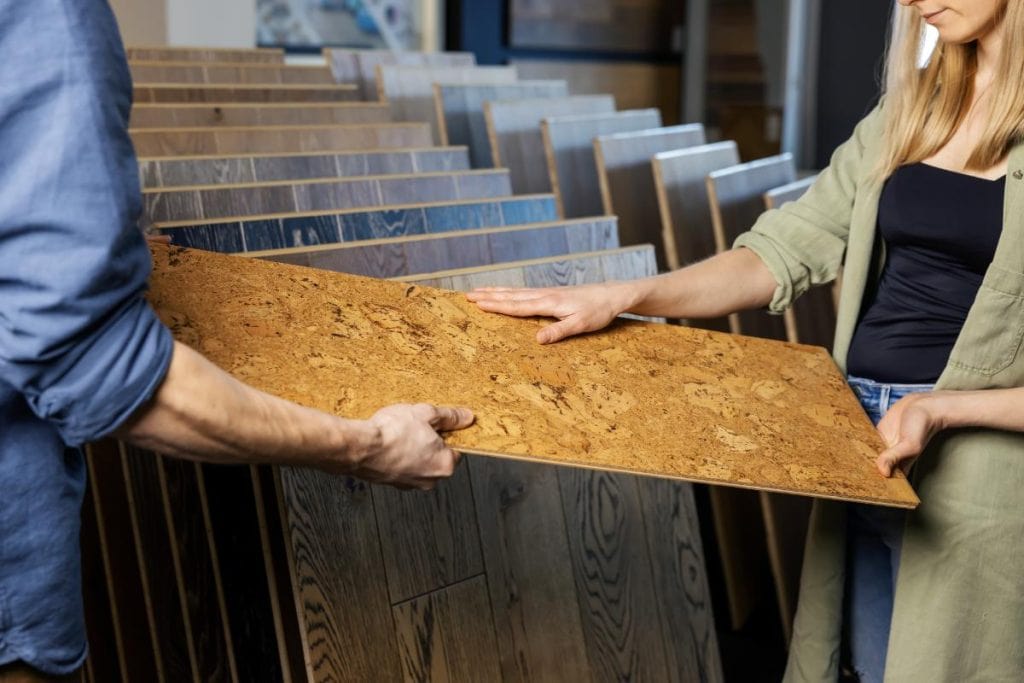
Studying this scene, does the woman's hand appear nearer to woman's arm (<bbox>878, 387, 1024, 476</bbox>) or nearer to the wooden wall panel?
woman's arm (<bbox>878, 387, 1024, 476</bbox>)

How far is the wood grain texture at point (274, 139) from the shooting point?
2.35 metres

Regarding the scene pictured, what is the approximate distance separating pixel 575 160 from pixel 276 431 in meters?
2.09

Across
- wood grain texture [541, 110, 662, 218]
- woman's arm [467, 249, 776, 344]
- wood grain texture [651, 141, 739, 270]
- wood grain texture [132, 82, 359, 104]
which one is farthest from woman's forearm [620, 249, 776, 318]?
wood grain texture [132, 82, 359, 104]

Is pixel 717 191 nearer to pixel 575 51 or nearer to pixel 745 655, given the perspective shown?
pixel 745 655

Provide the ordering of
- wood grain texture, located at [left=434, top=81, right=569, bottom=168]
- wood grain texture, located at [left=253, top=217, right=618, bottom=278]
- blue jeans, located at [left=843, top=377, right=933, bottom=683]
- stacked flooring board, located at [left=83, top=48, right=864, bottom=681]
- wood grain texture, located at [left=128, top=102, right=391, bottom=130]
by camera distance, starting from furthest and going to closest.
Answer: wood grain texture, located at [left=434, top=81, right=569, bottom=168] < wood grain texture, located at [left=128, top=102, right=391, bottom=130] < wood grain texture, located at [left=253, top=217, right=618, bottom=278] < blue jeans, located at [left=843, top=377, right=933, bottom=683] < stacked flooring board, located at [left=83, top=48, right=864, bottom=681]

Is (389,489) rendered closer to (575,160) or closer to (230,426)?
(230,426)

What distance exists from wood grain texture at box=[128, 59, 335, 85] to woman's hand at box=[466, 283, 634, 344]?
165 cm

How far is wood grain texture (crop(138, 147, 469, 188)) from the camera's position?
215cm

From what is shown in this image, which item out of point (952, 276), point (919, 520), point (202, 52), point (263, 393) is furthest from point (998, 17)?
point (202, 52)

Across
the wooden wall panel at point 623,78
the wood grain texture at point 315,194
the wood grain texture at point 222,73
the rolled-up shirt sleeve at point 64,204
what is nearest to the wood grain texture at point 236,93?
the wood grain texture at point 222,73

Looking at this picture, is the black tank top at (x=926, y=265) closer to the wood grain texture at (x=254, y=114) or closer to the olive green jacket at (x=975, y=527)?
the olive green jacket at (x=975, y=527)

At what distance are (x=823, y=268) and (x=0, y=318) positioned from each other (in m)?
1.23

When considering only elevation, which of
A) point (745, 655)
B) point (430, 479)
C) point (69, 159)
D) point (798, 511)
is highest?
point (69, 159)

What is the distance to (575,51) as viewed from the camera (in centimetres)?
666
